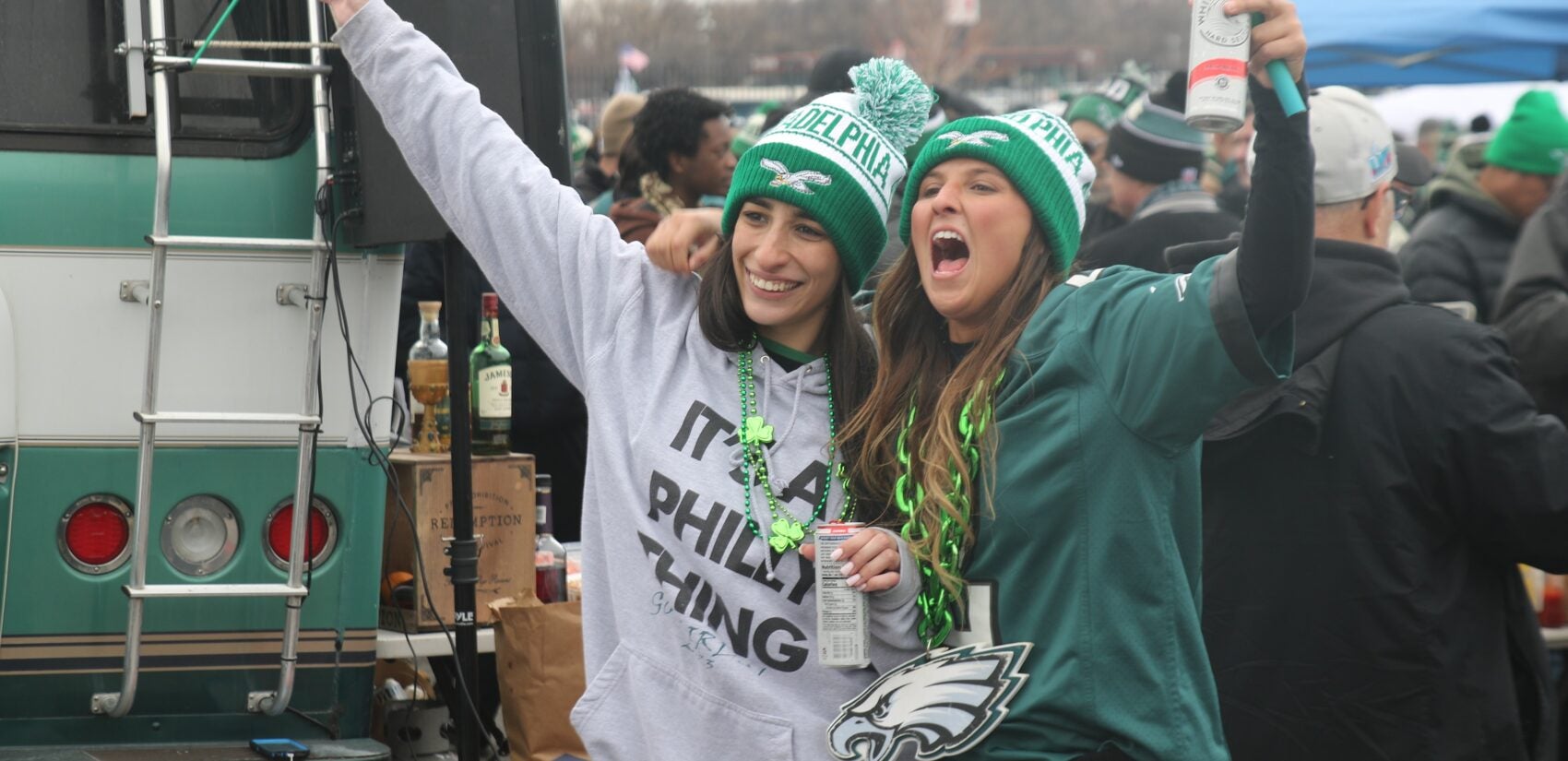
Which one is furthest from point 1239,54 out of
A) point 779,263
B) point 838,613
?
point 838,613

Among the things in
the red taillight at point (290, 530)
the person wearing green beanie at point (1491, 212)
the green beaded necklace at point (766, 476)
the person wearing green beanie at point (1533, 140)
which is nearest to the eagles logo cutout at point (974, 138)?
the green beaded necklace at point (766, 476)

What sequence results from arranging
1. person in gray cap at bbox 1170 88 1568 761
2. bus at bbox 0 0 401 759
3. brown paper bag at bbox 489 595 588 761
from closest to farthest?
1. person in gray cap at bbox 1170 88 1568 761
2. bus at bbox 0 0 401 759
3. brown paper bag at bbox 489 595 588 761

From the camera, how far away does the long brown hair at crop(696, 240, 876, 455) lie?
2957mm

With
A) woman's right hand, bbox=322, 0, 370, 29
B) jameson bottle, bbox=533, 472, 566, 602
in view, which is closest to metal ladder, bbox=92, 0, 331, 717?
woman's right hand, bbox=322, 0, 370, 29

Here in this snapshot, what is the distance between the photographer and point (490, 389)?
5035 mm

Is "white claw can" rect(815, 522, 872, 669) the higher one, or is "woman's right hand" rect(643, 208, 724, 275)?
"woman's right hand" rect(643, 208, 724, 275)

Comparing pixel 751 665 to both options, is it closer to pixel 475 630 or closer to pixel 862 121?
pixel 862 121

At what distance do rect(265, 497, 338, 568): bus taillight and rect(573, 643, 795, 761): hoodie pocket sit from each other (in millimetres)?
1440

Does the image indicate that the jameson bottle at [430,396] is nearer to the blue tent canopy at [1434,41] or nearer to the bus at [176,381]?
the bus at [176,381]

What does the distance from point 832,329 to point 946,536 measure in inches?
21.7

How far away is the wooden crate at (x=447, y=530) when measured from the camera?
463 cm

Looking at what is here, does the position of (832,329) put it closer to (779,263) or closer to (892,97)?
(779,263)

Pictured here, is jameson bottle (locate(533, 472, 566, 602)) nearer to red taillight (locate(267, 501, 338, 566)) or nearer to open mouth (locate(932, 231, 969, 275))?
red taillight (locate(267, 501, 338, 566))

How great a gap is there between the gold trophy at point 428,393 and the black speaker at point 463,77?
89 cm
